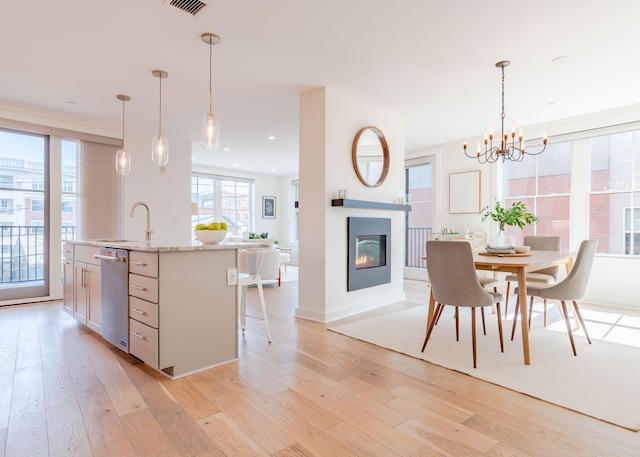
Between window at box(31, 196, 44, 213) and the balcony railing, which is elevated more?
window at box(31, 196, 44, 213)

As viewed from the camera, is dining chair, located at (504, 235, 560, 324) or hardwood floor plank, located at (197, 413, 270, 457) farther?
dining chair, located at (504, 235, 560, 324)

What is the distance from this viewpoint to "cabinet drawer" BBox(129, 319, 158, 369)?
230cm

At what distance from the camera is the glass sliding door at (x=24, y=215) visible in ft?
15.1

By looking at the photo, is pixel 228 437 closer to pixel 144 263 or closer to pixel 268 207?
pixel 144 263

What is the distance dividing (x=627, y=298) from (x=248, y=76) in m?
5.21

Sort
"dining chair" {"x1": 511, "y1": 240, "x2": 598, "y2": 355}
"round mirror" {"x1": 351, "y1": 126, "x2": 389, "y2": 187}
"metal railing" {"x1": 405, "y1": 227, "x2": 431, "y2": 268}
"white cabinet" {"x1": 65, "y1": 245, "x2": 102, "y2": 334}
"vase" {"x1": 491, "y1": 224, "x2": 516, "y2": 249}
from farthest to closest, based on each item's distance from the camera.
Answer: "metal railing" {"x1": 405, "y1": 227, "x2": 431, "y2": 268}, "round mirror" {"x1": 351, "y1": 126, "x2": 389, "y2": 187}, "vase" {"x1": 491, "y1": 224, "x2": 516, "y2": 249}, "white cabinet" {"x1": 65, "y1": 245, "x2": 102, "y2": 334}, "dining chair" {"x1": 511, "y1": 240, "x2": 598, "y2": 355}

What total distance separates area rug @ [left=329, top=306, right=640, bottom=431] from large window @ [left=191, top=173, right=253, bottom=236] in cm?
612

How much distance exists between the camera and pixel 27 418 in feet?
6.06

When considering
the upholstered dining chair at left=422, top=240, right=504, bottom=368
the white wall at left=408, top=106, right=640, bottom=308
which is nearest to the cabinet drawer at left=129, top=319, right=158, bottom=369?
the upholstered dining chair at left=422, top=240, right=504, bottom=368

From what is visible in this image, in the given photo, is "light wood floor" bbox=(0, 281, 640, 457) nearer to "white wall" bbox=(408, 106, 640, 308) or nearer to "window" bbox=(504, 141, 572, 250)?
"white wall" bbox=(408, 106, 640, 308)

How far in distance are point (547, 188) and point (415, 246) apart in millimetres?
2609

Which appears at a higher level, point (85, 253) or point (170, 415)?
point (85, 253)

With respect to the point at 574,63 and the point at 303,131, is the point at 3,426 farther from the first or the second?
the point at 574,63

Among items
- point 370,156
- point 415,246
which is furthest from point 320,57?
point 415,246
